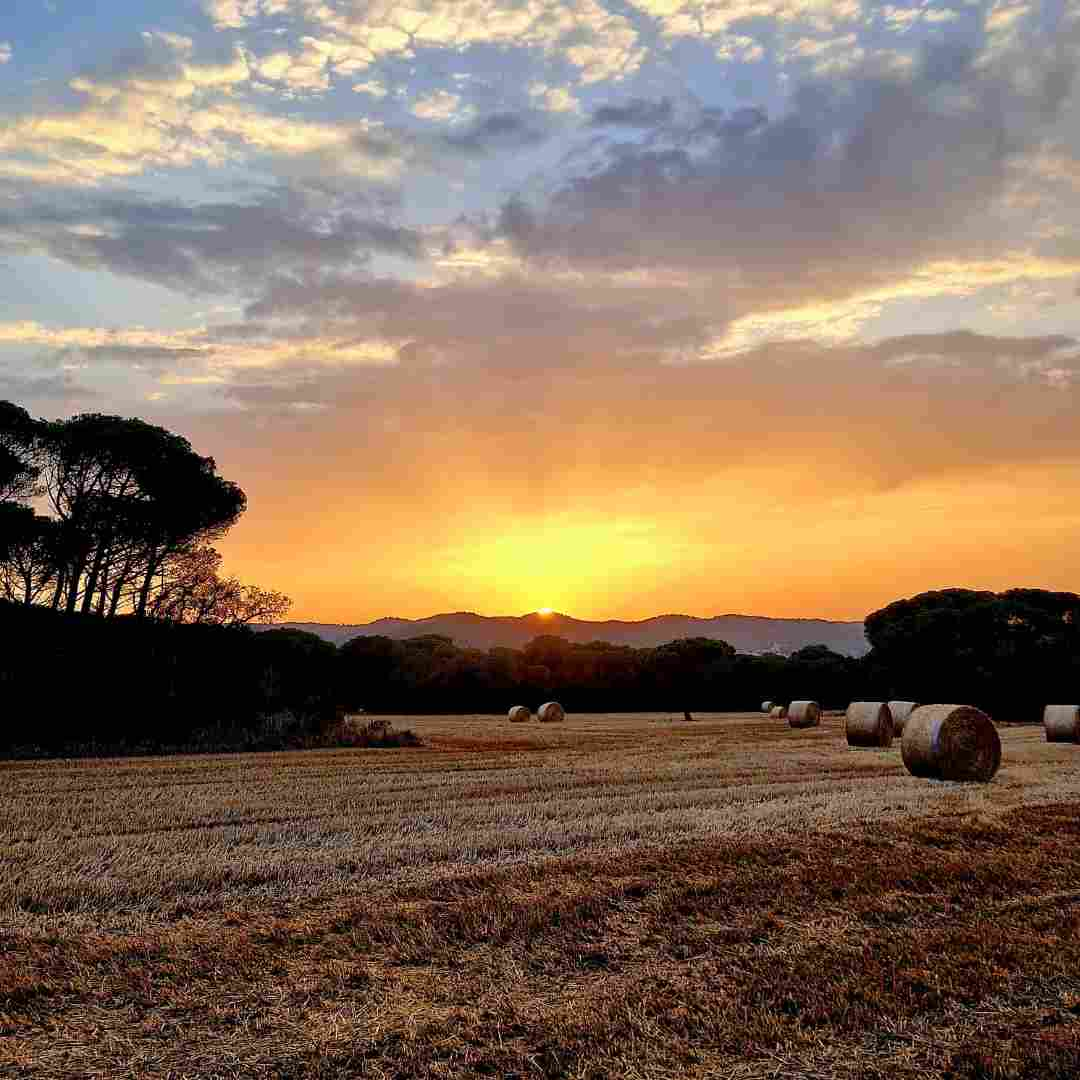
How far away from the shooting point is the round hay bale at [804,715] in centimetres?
4119

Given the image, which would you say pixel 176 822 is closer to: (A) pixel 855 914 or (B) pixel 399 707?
(A) pixel 855 914

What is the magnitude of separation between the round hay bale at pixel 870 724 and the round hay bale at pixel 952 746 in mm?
8494

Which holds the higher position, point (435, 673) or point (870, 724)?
point (435, 673)

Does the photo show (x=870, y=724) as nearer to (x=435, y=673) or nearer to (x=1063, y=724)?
(x=1063, y=724)

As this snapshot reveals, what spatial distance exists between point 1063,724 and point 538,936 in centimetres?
2837

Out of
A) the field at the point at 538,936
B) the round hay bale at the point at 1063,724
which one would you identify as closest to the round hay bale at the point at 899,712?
the round hay bale at the point at 1063,724

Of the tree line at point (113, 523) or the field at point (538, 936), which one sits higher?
the tree line at point (113, 523)

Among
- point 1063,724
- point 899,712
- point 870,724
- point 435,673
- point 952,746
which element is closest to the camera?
point 952,746

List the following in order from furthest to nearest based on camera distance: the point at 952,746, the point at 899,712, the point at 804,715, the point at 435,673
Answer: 1. the point at 435,673
2. the point at 804,715
3. the point at 899,712
4. the point at 952,746

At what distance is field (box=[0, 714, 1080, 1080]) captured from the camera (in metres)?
5.86

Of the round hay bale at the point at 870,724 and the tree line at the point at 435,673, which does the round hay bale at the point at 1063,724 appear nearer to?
the round hay bale at the point at 870,724

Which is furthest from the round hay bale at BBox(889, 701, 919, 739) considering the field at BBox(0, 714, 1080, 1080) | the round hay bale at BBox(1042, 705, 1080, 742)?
the field at BBox(0, 714, 1080, 1080)

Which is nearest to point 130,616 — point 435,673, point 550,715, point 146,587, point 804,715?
point 146,587

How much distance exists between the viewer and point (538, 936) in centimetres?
802
